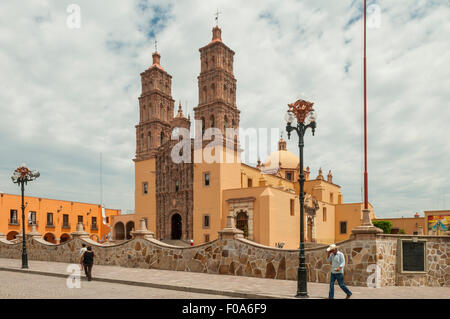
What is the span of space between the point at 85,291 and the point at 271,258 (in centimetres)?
732

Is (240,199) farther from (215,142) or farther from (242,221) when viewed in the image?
(215,142)

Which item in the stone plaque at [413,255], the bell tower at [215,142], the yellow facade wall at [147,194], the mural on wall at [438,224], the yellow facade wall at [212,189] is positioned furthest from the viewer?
the mural on wall at [438,224]

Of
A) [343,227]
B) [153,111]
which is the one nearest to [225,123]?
[153,111]

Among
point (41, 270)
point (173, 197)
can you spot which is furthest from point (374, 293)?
point (173, 197)

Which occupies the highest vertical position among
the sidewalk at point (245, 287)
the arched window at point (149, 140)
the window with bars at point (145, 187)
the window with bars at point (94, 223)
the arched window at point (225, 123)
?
the arched window at point (225, 123)

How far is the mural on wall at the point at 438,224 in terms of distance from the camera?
158 feet

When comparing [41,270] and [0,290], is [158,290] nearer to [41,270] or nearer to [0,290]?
[0,290]

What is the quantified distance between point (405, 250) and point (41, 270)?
1687cm

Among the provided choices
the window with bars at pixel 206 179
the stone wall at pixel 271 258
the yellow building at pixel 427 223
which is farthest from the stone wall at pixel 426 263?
the yellow building at pixel 427 223

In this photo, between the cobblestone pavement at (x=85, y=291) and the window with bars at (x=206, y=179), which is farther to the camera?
the window with bars at (x=206, y=179)

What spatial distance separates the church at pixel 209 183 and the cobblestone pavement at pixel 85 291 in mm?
23247

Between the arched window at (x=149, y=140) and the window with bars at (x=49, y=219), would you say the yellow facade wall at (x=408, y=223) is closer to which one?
the arched window at (x=149, y=140)

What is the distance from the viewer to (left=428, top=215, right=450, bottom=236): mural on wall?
4809 centimetres

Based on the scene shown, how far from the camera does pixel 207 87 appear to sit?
43375 mm
